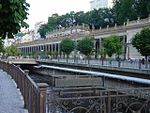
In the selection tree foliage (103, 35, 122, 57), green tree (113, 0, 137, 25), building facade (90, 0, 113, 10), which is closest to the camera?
tree foliage (103, 35, 122, 57)

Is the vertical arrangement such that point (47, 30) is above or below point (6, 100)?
above

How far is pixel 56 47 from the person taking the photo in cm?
10756

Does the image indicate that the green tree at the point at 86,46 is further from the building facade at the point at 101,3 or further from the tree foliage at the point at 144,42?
the building facade at the point at 101,3

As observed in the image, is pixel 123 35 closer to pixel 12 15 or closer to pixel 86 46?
pixel 86 46

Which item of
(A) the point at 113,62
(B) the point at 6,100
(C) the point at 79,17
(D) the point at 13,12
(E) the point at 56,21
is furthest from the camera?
(E) the point at 56,21

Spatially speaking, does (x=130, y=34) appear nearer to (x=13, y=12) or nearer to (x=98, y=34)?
(x=98, y=34)

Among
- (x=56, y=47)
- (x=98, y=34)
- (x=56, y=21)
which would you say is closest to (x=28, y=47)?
(x=56, y=21)

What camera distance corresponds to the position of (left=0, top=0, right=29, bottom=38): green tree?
9.64m

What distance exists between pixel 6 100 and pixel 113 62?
99.9ft

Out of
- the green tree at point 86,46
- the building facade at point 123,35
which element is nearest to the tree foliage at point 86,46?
the green tree at point 86,46

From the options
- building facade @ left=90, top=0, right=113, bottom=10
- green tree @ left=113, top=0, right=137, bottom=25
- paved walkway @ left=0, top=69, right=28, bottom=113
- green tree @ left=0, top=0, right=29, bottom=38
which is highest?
building facade @ left=90, top=0, right=113, bottom=10

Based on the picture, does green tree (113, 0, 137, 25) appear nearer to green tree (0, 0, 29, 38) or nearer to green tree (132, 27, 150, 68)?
green tree (132, 27, 150, 68)

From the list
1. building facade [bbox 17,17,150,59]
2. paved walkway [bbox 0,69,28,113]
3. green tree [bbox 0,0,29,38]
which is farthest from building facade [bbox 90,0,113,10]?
green tree [bbox 0,0,29,38]

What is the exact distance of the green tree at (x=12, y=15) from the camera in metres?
9.64
